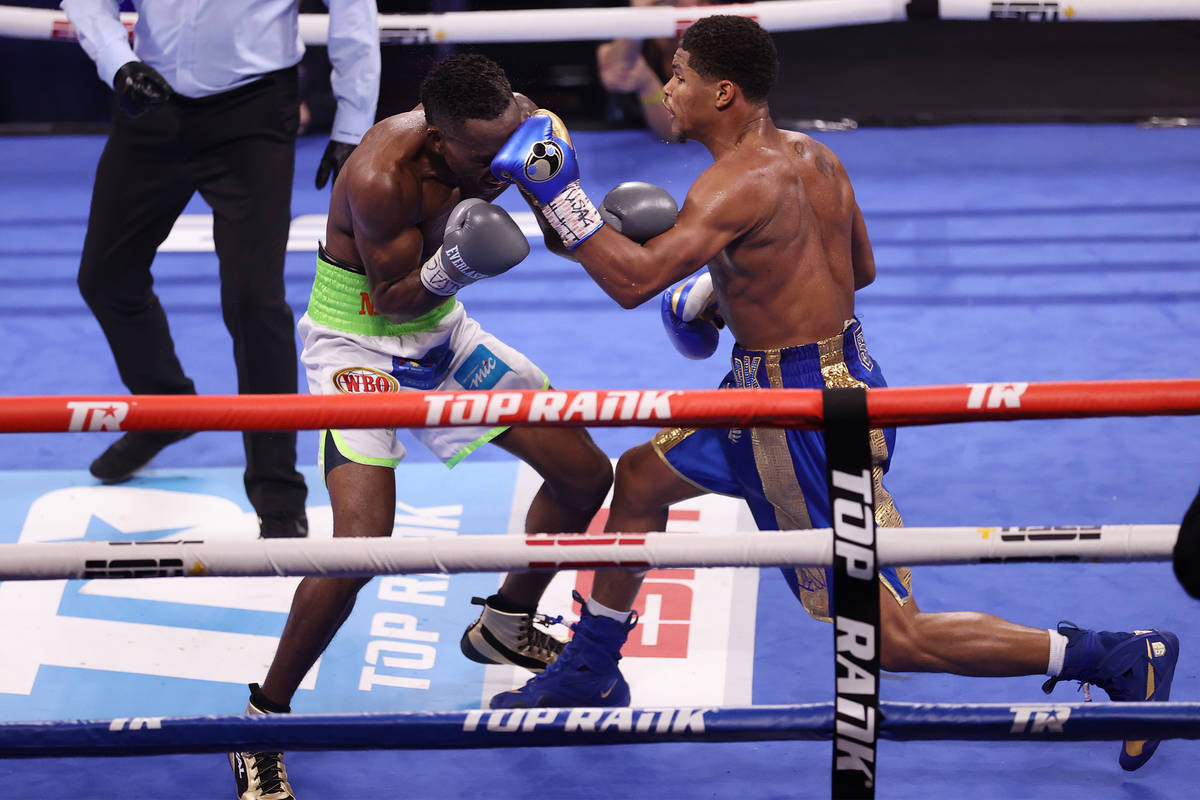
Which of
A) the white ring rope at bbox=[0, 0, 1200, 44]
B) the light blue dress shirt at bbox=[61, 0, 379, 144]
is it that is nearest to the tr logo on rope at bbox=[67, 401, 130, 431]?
the light blue dress shirt at bbox=[61, 0, 379, 144]

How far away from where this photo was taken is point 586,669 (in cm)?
295

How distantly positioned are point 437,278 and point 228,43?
133cm

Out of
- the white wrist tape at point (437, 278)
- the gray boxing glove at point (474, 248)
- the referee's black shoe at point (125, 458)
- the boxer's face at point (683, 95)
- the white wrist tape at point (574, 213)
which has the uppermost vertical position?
the boxer's face at point (683, 95)

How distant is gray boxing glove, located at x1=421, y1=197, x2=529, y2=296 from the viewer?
8.83 feet

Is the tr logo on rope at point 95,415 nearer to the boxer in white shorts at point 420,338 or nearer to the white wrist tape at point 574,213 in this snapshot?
the boxer in white shorts at point 420,338

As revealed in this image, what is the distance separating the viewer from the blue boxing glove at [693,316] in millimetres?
3041

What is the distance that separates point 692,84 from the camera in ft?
9.05

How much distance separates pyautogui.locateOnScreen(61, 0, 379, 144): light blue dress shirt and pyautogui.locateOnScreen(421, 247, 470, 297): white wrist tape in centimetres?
113

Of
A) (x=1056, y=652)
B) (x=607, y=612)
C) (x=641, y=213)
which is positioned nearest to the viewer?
(x=1056, y=652)

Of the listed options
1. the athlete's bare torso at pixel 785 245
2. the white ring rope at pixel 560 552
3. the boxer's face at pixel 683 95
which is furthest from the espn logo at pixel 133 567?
the boxer's face at pixel 683 95

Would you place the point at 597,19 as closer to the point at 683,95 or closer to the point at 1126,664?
the point at 683,95

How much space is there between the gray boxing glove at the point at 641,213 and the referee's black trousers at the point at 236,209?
1.27 metres

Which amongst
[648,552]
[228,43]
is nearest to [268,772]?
[648,552]

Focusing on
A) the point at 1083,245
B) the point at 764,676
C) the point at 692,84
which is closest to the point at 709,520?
the point at 764,676
